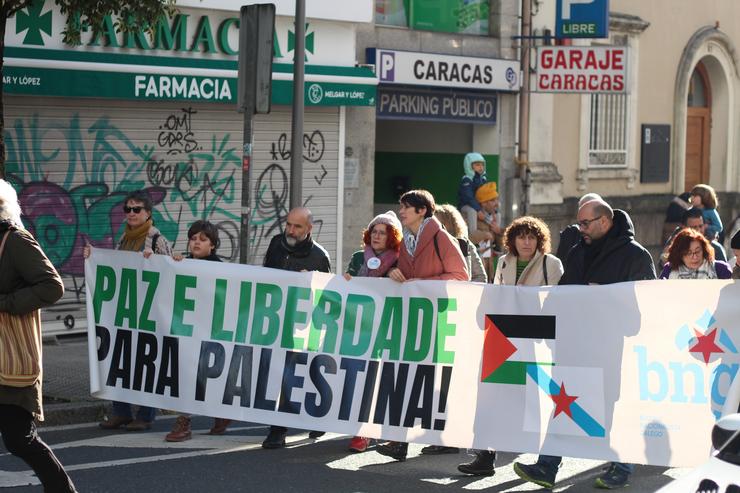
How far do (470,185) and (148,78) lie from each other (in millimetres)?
4667

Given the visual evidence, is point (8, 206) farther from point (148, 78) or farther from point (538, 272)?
point (148, 78)

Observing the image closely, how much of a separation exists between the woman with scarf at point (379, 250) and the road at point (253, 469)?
125mm

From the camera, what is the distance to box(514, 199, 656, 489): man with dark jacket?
8703 millimetres

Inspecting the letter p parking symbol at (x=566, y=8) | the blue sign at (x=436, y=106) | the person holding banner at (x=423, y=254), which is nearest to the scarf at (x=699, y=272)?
the person holding banner at (x=423, y=254)

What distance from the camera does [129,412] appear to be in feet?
33.2

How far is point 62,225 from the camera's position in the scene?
587 inches

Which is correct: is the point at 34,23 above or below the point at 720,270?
above

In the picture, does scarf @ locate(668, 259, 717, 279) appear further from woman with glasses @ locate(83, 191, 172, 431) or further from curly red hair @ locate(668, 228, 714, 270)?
woman with glasses @ locate(83, 191, 172, 431)

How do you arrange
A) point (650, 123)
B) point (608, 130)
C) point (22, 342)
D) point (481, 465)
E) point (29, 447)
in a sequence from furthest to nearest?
1. point (650, 123)
2. point (608, 130)
3. point (481, 465)
4. point (22, 342)
5. point (29, 447)

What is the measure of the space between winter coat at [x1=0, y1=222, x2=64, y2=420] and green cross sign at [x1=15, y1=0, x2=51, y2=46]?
792 cm

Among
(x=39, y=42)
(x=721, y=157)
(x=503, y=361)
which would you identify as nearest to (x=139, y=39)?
(x=39, y=42)

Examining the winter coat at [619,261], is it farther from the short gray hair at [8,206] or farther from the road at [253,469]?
the short gray hair at [8,206]

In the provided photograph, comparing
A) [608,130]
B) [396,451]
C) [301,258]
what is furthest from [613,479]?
[608,130]

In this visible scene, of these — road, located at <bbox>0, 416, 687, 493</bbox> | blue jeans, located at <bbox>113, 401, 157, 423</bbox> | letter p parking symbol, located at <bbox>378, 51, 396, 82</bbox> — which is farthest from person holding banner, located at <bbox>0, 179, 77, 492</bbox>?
letter p parking symbol, located at <bbox>378, 51, 396, 82</bbox>
